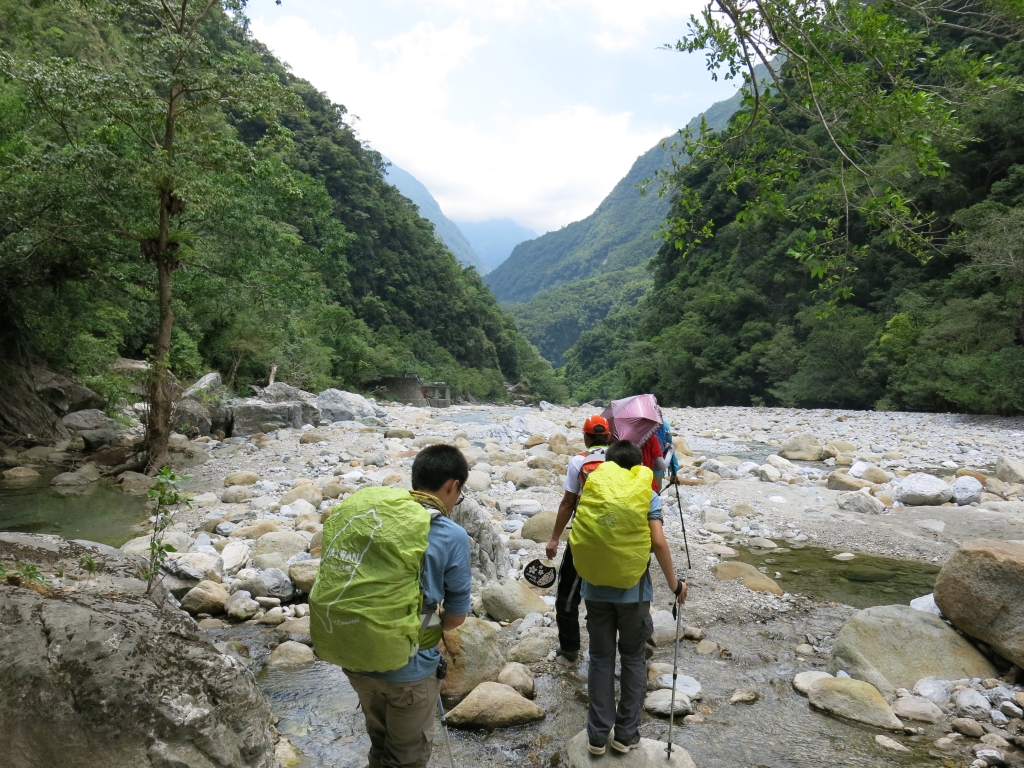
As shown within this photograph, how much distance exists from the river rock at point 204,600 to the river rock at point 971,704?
190 inches

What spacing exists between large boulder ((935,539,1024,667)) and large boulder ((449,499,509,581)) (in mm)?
3190

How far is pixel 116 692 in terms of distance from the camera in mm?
2020

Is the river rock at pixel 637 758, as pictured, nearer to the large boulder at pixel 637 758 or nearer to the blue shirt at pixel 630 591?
the large boulder at pixel 637 758

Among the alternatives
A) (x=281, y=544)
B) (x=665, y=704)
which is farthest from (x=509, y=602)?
(x=281, y=544)

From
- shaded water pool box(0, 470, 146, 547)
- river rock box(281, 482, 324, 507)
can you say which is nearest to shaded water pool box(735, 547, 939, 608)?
river rock box(281, 482, 324, 507)

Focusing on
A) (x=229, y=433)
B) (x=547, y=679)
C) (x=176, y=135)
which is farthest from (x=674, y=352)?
(x=547, y=679)

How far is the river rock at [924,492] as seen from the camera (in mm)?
7516

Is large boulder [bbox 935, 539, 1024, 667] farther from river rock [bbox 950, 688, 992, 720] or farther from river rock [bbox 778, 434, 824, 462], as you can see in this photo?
river rock [bbox 778, 434, 824, 462]

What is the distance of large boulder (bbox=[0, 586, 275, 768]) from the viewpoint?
6.29 feet

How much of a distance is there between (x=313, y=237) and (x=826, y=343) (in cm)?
2910

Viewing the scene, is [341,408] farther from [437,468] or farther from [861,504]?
[437,468]

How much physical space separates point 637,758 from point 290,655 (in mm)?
2327

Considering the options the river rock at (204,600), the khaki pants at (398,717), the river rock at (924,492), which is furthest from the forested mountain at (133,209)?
the river rock at (924,492)

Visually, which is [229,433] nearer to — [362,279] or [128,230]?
[128,230]
